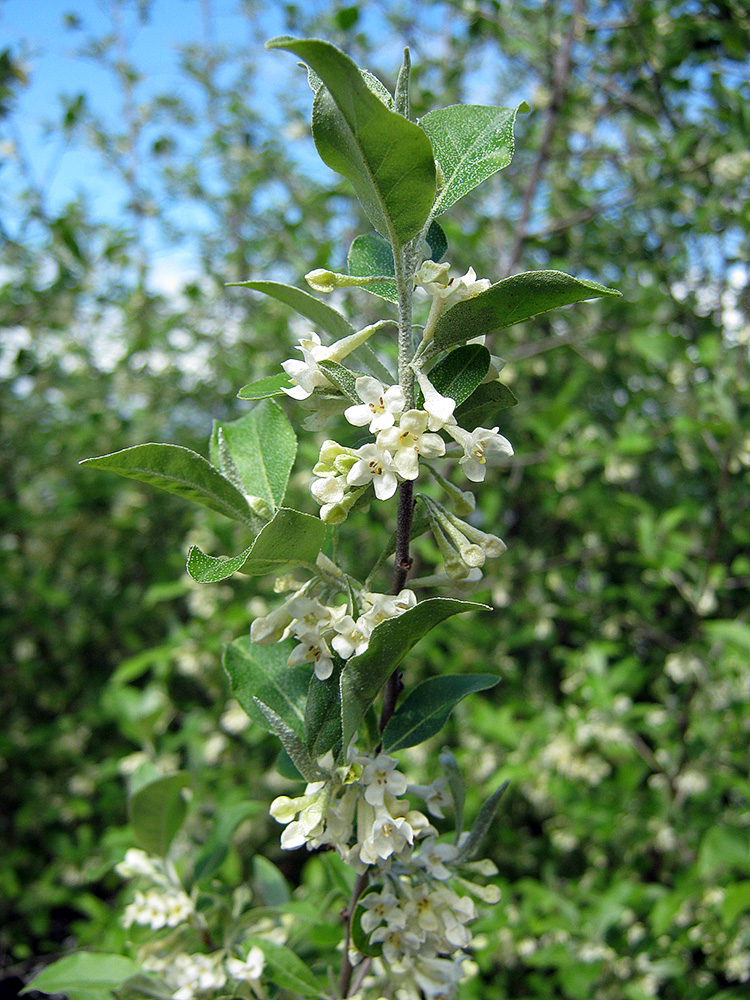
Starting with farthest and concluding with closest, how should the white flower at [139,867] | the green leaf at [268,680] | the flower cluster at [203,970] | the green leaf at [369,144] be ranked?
the white flower at [139,867] → the flower cluster at [203,970] → the green leaf at [268,680] → the green leaf at [369,144]

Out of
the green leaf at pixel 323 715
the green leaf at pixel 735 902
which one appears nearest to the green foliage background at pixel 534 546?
the green leaf at pixel 735 902

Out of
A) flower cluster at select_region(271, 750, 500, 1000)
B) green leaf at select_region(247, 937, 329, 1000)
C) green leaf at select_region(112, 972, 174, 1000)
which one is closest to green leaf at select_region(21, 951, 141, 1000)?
green leaf at select_region(112, 972, 174, 1000)

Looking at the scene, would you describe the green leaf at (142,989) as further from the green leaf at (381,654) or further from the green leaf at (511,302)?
the green leaf at (511,302)

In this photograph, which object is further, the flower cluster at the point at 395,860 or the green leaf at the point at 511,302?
the flower cluster at the point at 395,860

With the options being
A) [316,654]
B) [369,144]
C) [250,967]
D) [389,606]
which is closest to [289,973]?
[250,967]

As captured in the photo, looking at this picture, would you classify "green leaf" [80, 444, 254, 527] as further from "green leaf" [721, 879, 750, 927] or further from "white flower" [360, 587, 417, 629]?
"green leaf" [721, 879, 750, 927]

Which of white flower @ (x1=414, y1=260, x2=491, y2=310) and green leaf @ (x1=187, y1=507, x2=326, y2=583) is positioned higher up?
white flower @ (x1=414, y1=260, x2=491, y2=310)

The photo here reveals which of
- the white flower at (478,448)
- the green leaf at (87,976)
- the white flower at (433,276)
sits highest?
the white flower at (433,276)

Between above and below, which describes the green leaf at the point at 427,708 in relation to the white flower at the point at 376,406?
below

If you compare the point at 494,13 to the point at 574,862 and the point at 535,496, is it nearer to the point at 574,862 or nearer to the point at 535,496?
the point at 535,496
